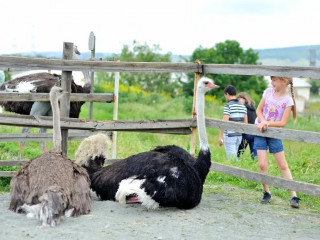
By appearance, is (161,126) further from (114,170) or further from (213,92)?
(213,92)

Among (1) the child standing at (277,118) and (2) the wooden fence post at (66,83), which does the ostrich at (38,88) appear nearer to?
(2) the wooden fence post at (66,83)

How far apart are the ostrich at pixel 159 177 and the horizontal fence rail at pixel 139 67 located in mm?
484

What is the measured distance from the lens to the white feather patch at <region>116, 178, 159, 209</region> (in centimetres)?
592

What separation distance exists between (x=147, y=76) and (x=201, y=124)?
3041 cm

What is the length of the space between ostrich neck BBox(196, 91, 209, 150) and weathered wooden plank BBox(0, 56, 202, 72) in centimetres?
62

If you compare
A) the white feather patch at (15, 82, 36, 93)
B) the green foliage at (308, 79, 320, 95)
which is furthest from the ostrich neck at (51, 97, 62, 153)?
the green foliage at (308, 79, 320, 95)

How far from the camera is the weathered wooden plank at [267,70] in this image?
20.3 ft

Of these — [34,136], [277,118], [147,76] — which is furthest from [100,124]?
[147,76]

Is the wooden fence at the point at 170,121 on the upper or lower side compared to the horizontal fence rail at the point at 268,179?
A: upper

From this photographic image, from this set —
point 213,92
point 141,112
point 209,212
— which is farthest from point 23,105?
point 213,92

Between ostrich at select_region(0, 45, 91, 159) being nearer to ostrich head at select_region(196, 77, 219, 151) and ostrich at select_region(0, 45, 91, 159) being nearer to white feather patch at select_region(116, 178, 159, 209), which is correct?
ostrich head at select_region(196, 77, 219, 151)

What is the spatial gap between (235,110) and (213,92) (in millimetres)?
26441

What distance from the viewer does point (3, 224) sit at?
17.5ft

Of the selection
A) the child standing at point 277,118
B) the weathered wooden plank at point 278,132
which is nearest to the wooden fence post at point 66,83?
the weathered wooden plank at point 278,132
